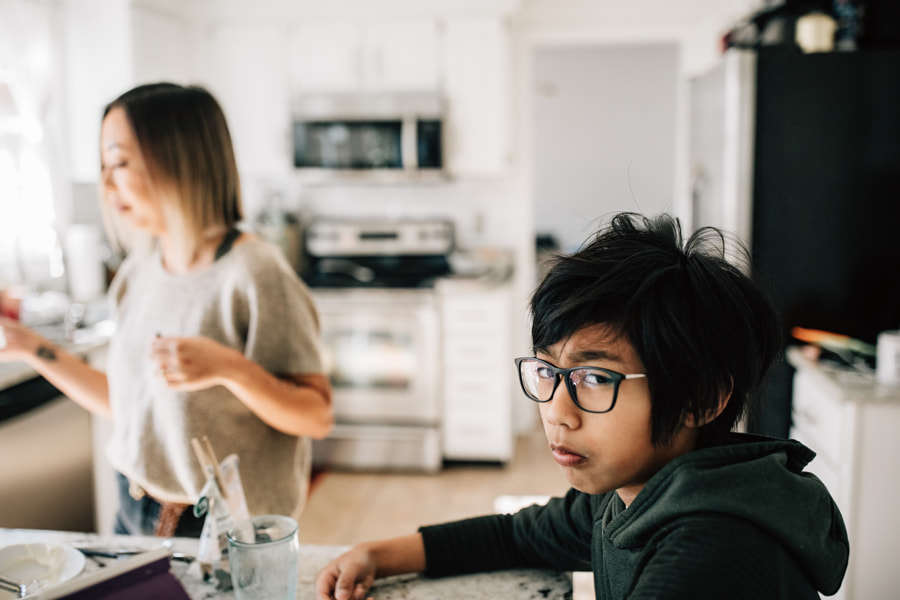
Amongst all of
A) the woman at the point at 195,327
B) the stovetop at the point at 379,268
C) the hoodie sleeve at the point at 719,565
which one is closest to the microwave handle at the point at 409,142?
the stovetop at the point at 379,268

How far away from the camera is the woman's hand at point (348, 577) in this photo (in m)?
0.93

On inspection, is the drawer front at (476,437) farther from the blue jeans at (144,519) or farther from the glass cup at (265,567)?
the glass cup at (265,567)

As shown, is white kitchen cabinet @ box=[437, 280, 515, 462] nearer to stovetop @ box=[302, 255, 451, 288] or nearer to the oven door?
the oven door

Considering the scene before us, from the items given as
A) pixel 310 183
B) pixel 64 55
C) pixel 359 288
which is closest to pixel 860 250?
pixel 359 288

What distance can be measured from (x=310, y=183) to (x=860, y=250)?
9.31 ft

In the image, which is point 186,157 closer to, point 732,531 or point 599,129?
point 732,531

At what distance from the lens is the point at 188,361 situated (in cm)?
104

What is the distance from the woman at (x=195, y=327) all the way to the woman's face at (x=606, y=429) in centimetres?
56

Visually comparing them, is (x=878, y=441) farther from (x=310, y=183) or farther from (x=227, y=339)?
(x=310, y=183)

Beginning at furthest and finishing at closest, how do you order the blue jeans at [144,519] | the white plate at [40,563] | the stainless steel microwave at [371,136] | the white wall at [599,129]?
the white wall at [599,129] → the stainless steel microwave at [371,136] → the blue jeans at [144,519] → the white plate at [40,563]

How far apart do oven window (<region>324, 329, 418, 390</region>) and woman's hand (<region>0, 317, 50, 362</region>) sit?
2.34 metres

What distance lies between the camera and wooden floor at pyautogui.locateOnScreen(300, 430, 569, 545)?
3.06 metres

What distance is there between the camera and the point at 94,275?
325cm

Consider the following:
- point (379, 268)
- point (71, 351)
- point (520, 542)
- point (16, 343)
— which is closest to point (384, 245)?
point (379, 268)
